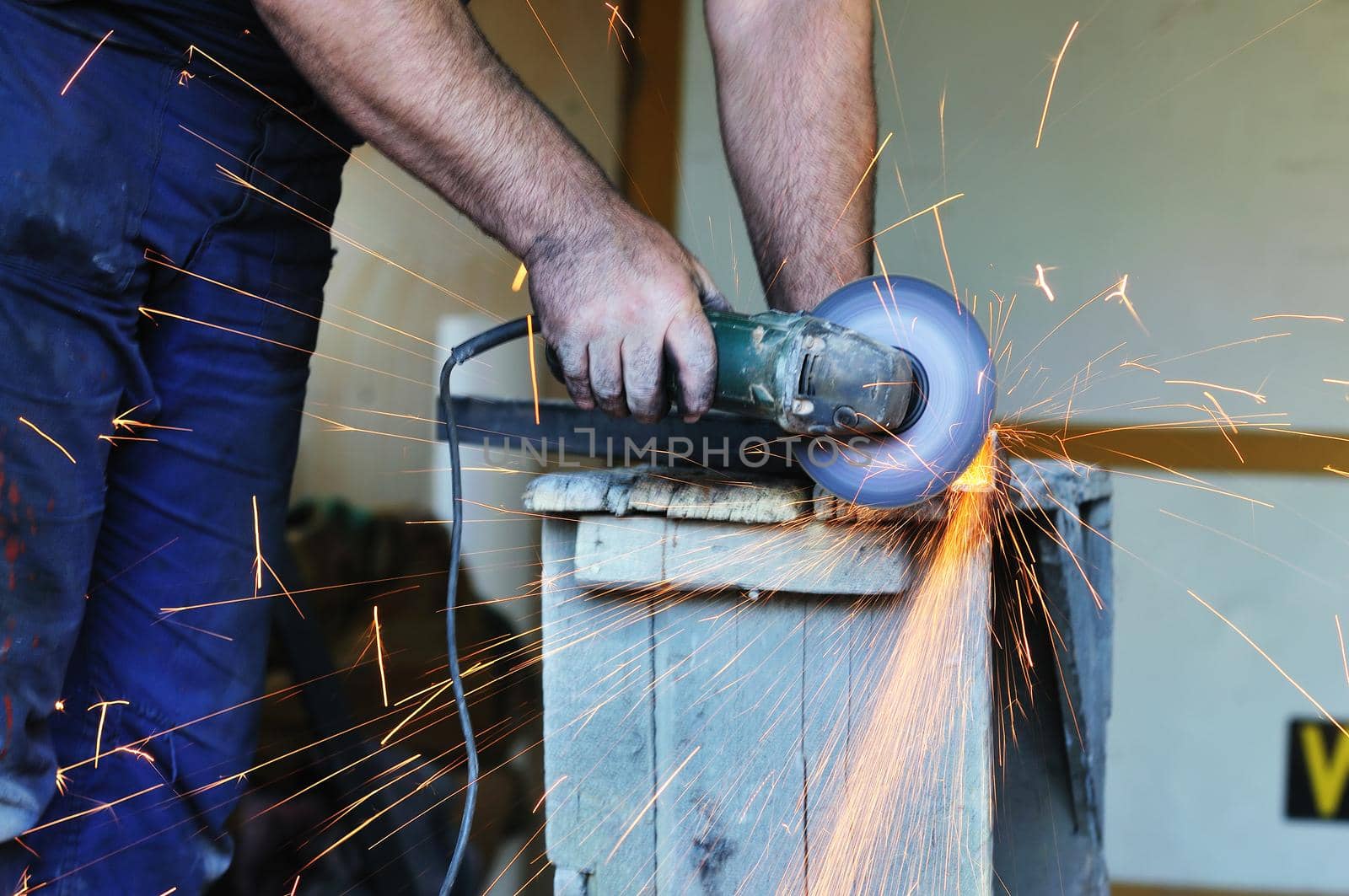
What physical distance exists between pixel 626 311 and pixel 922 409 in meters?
0.33

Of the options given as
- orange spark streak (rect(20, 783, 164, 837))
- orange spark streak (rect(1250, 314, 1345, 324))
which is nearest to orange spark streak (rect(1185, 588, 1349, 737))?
orange spark streak (rect(1250, 314, 1345, 324))

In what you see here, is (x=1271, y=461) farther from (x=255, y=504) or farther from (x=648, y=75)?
(x=255, y=504)

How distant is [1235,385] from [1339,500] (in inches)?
15.2

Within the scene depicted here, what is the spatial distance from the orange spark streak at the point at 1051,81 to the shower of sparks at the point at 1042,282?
0.30 m

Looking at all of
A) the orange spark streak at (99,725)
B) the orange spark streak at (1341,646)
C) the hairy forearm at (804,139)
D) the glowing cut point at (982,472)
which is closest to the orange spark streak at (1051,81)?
the hairy forearm at (804,139)

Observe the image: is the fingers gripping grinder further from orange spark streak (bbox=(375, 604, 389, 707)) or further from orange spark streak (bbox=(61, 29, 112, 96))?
orange spark streak (bbox=(375, 604, 389, 707))

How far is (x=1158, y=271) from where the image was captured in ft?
8.51

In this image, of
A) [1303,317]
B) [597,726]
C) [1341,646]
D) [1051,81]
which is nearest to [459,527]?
[597,726]

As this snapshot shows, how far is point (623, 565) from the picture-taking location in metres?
1.12

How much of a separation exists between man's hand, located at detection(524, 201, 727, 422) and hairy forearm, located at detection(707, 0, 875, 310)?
0.37 m

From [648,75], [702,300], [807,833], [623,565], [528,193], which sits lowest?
[807,833]

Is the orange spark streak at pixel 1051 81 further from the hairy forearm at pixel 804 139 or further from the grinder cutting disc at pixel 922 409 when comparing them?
the grinder cutting disc at pixel 922 409

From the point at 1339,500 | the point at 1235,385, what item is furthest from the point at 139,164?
the point at 1339,500

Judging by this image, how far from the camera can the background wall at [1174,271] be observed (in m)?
2.52
